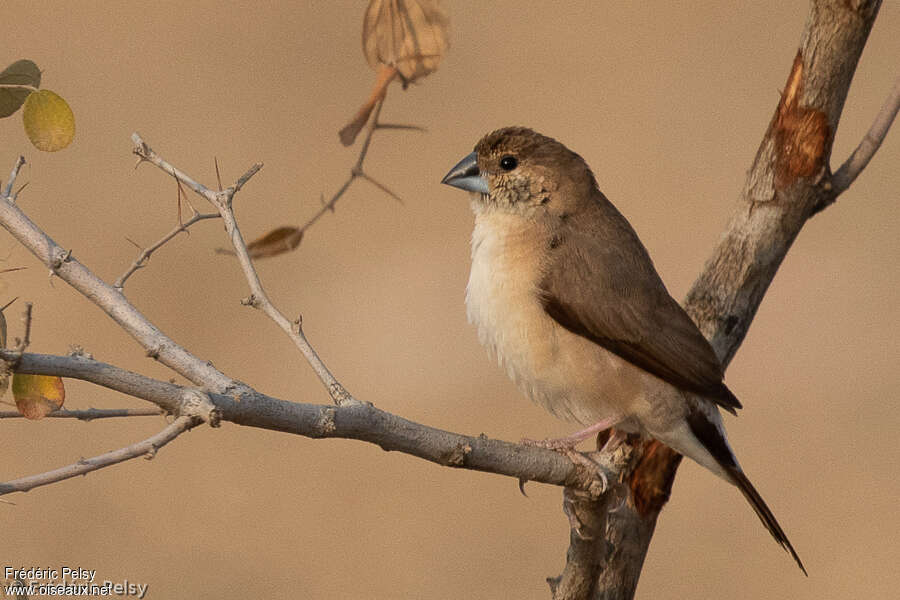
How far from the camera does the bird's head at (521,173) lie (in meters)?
4.36

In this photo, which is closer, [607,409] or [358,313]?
[607,409]

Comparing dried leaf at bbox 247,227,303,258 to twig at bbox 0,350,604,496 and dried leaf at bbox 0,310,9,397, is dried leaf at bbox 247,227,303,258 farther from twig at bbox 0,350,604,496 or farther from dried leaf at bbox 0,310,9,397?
dried leaf at bbox 0,310,9,397

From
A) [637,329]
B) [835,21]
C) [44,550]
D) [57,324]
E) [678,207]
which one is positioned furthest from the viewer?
[678,207]

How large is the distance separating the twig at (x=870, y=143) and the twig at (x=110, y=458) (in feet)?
8.20

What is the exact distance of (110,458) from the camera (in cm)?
224

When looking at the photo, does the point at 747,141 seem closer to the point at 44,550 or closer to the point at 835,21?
the point at 44,550

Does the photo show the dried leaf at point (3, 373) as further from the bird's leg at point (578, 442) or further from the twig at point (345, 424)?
the bird's leg at point (578, 442)

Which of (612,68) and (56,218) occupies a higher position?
(612,68)

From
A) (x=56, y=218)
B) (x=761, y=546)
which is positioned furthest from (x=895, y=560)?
(x=56, y=218)

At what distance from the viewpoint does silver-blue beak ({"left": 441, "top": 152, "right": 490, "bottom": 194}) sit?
4.45 metres

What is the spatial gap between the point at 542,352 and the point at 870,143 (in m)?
1.27

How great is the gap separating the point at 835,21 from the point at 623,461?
1.61 metres

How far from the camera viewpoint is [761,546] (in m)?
8.30

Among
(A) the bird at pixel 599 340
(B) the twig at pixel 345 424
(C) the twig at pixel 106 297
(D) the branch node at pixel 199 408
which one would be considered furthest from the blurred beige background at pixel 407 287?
(D) the branch node at pixel 199 408
